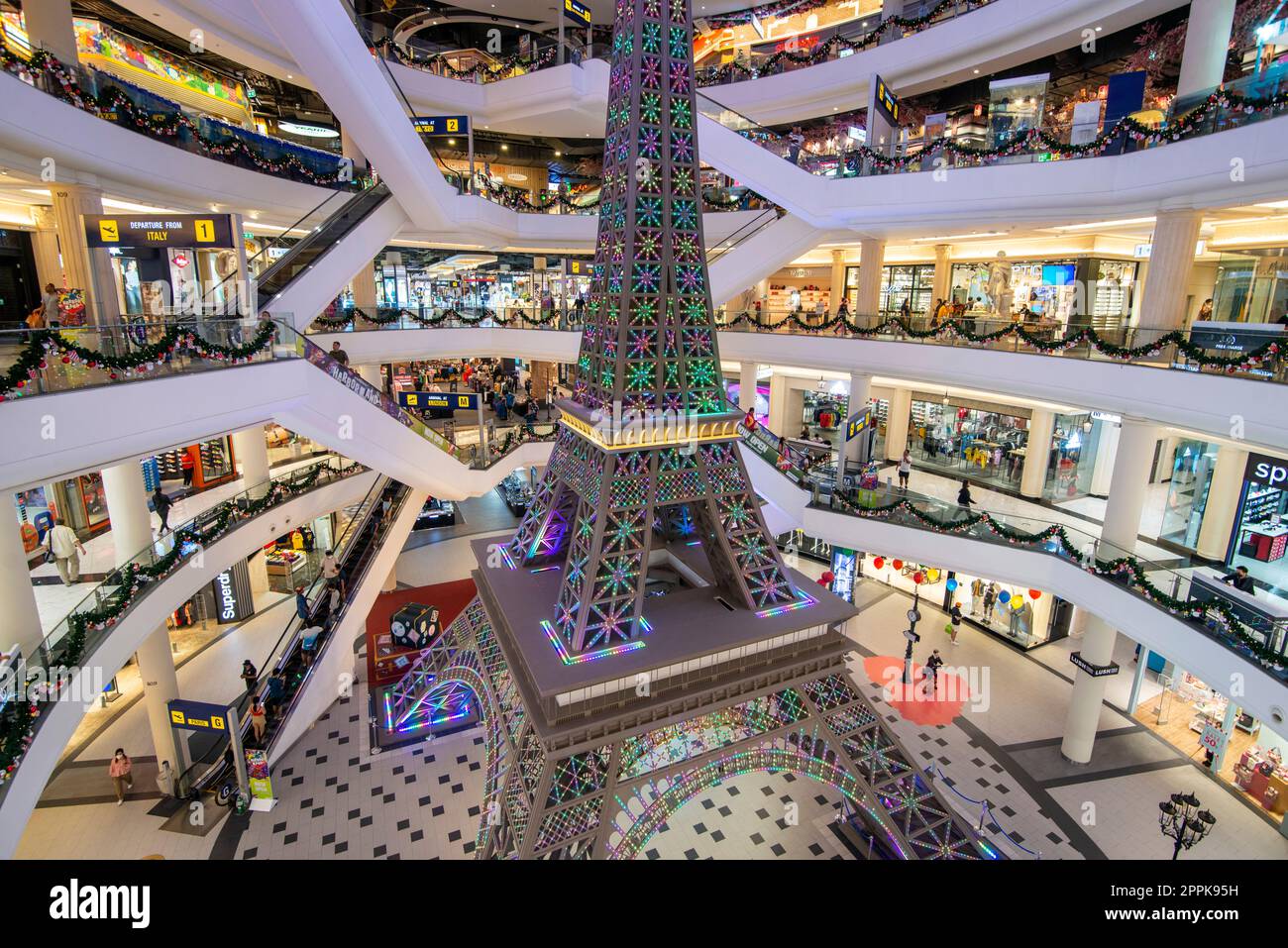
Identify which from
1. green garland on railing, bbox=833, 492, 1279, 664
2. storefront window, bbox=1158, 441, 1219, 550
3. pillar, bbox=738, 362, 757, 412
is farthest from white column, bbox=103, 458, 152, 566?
storefront window, bbox=1158, 441, 1219, 550

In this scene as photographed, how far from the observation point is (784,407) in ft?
74.7

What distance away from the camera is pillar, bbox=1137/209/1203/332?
935cm

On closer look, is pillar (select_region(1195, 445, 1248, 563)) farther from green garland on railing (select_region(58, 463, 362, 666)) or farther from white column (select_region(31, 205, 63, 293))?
white column (select_region(31, 205, 63, 293))

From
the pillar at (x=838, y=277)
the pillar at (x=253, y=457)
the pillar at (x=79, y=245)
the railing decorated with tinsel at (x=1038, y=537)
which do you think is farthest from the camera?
the pillar at (x=838, y=277)

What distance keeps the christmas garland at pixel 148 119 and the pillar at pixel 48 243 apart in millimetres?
3125

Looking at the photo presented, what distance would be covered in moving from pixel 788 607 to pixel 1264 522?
396 inches

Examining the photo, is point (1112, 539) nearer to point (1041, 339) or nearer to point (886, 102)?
point (1041, 339)

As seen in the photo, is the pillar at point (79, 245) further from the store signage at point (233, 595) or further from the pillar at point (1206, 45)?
the pillar at point (1206, 45)

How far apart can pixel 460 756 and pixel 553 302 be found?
13.9 m

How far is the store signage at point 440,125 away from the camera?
13.3 m

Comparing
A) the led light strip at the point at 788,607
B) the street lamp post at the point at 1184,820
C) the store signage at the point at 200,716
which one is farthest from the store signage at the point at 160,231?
the street lamp post at the point at 1184,820

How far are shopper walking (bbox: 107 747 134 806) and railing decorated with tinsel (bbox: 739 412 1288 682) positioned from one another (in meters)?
12.0

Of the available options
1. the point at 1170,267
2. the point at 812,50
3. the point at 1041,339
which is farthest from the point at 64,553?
the point at 812,50
